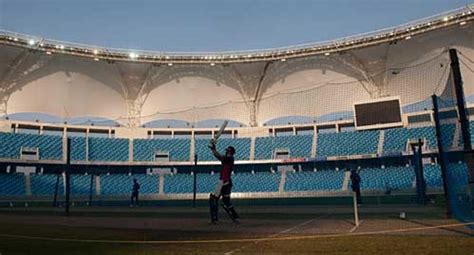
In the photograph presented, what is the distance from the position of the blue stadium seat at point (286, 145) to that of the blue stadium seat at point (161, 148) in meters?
9.80

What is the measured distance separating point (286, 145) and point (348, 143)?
799 cm

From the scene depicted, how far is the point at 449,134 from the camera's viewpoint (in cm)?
1341

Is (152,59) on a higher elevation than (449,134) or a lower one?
higher

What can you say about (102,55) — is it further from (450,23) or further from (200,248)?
(200,248)

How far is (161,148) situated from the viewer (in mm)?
53156

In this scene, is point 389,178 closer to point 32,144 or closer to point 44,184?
point 44,184

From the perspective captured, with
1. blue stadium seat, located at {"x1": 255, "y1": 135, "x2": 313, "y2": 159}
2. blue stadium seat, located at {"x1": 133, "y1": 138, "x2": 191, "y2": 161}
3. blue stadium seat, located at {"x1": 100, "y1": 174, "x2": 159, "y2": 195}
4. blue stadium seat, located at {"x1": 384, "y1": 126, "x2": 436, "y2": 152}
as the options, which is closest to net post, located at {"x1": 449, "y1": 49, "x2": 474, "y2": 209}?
blue stadium seat, located at {"x1": 384, "y1": 126, "x2": 436, "y2": 152}

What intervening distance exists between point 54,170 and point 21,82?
11539mm

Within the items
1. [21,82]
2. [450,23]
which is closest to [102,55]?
[21,82]

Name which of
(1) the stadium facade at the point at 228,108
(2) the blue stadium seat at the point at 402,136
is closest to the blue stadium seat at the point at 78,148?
(1) the stadium facade at the point at 228,108

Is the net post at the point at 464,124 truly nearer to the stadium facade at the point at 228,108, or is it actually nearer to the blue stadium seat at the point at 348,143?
the stadium facade at the point at 228,108

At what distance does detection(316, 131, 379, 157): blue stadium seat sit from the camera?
154 feet

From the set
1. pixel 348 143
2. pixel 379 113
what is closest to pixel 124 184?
pixel 348 143

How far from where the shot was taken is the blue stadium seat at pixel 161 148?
5212 centimetres
